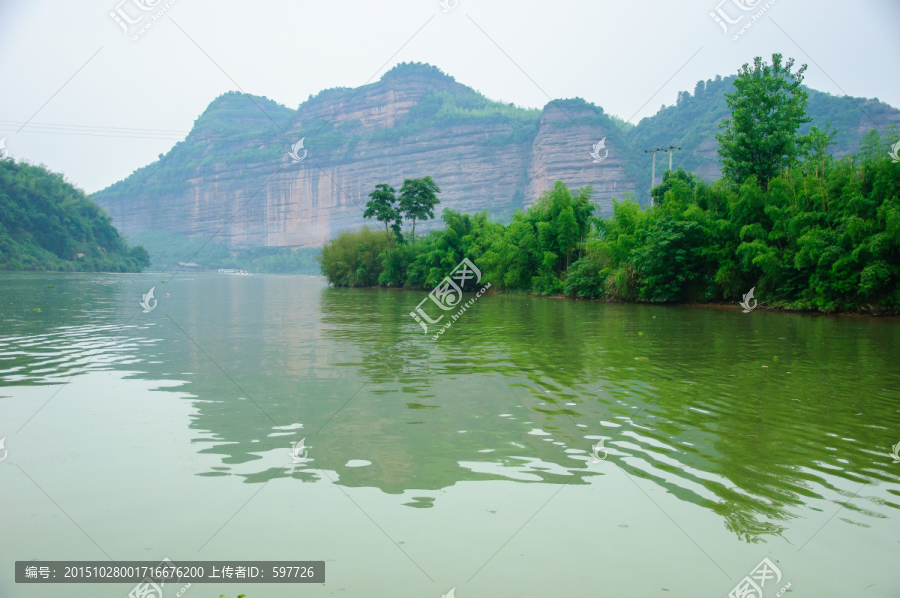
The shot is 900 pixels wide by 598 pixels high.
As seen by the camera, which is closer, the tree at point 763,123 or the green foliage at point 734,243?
the green foliage at point 734,243

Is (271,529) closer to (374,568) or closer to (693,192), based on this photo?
(374,568)

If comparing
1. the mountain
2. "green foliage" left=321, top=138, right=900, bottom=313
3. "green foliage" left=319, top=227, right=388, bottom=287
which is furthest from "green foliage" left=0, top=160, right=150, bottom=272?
"green foliage" left=321, top=138, right=900, bottom=313

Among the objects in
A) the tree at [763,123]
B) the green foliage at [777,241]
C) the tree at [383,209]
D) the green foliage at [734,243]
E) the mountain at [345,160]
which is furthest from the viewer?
the mountain at [345,160]

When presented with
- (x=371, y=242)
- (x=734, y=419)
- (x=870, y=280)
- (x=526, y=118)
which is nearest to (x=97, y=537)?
(x=734, y=419)

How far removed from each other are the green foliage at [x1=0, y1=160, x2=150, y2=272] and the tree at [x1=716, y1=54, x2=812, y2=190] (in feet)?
245

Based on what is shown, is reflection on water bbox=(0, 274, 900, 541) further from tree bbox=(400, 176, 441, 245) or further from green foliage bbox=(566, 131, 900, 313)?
tree bbox=(400, 176, 441, 245)

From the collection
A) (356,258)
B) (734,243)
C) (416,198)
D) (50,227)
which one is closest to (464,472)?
(734,243)

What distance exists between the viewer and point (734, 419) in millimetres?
5383

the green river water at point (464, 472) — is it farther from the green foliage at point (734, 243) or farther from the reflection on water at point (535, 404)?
the green foliage at point (734, 243)

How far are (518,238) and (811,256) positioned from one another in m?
16.5

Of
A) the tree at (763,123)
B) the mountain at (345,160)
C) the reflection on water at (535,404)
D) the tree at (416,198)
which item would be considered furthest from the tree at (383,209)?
the mountain at (345,160)

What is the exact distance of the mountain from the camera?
13112cm

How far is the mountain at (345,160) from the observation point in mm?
131125

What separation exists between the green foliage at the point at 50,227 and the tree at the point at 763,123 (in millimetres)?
74541
